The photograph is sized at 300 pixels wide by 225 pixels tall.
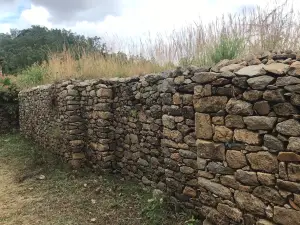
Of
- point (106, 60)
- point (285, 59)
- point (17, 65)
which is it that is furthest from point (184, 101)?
point (17, 65)

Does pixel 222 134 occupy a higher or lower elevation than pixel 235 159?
higher

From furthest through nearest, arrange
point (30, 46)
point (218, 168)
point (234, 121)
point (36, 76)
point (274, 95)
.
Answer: point (30, 46) → point (36, 76) → point (218, 168) → point (234, 121) → point (274, 95)

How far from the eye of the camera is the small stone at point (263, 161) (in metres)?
2.70

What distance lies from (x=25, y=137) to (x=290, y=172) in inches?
388

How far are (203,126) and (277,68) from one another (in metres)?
0.95

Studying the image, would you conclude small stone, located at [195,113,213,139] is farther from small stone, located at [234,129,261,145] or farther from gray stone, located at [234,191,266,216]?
gray stone, located at [234,191,266,216]

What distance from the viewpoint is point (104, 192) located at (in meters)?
5.29

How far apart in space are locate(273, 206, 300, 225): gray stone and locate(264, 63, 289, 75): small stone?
111cm

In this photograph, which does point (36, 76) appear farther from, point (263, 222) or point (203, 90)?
point (263, 222)

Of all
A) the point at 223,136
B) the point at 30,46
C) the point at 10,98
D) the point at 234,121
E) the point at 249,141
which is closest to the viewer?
the point at 249,141

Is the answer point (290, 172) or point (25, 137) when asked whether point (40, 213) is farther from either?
point (25, 137)

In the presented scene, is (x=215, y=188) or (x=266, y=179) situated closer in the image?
(x=266, y=179)

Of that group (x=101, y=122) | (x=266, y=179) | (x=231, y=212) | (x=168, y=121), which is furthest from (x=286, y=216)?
(x=101, y=122)

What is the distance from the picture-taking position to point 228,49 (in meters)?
4.25
